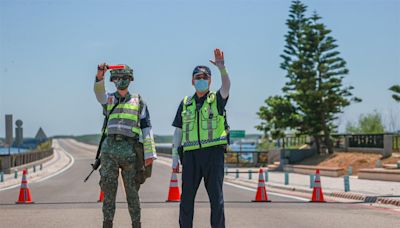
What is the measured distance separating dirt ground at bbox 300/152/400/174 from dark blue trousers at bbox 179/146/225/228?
25224mm

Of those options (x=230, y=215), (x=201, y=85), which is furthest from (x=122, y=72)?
(x=230, y=215)

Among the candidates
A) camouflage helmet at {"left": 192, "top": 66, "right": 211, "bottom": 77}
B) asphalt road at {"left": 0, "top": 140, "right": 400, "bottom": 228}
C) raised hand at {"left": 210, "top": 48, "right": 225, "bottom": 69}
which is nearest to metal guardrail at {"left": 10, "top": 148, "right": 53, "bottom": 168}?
asphalt road at {"left": 0, "top": 140, "right": 400, "bottom": 228}

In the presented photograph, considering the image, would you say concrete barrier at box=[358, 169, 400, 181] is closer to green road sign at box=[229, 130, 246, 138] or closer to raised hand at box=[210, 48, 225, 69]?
raised hand at box=[210, 48, 225, 69]

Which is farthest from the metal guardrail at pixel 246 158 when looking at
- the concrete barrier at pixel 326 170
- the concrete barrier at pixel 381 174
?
the concrete barrier at pixel 381 174

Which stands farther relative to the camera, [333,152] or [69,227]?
[333,152]

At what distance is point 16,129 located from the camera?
40281 mm

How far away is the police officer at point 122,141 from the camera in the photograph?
7684 millimetres

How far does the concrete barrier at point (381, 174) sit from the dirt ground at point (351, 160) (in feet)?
13.7

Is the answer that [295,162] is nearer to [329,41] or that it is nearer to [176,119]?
[329,41]

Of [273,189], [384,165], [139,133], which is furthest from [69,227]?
[384,165]

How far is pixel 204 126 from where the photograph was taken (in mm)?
7484

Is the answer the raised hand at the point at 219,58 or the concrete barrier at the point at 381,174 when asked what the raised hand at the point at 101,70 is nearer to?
the raised hand at the point at 219,58

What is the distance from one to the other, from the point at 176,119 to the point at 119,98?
2.35 ft

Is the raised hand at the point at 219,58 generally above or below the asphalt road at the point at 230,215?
above
